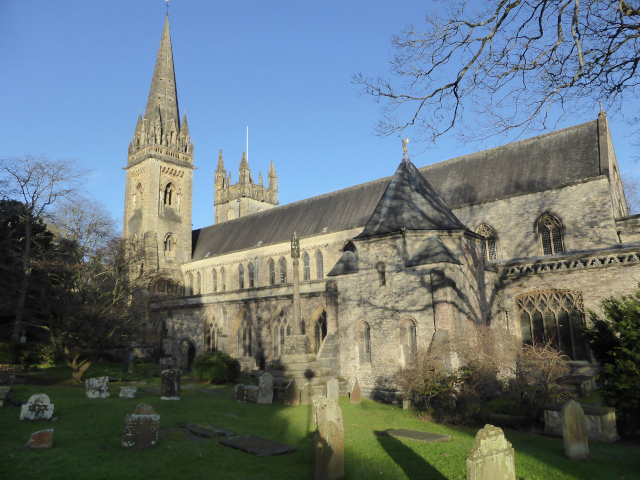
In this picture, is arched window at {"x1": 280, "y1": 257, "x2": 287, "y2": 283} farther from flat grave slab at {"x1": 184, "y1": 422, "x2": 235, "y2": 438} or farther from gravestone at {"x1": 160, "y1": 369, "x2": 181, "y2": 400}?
flat grave slab at {"x1": 184, "y1": 422, "x2": 235, "y2": 438}

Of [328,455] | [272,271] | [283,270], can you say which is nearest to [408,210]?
[328,455]

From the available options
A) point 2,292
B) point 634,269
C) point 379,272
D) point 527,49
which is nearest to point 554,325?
point 634,269

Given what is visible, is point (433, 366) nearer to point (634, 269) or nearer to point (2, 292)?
point (634, 269)

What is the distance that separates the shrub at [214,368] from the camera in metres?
23.2

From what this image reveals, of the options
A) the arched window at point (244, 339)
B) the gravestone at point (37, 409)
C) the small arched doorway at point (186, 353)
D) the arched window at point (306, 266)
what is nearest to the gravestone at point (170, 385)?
the gravestone at point (37, 409)

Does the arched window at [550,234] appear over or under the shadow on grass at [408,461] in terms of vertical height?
over

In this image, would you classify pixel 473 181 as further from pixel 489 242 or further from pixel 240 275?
pixel 240 275

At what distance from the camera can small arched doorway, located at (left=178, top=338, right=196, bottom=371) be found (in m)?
34.0

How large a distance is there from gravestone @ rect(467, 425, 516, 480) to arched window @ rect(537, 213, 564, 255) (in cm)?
2053

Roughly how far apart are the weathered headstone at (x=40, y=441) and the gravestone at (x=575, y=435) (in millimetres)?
10446

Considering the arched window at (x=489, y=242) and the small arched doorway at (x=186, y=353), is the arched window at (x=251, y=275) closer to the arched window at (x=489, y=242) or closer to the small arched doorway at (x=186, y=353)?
the small arched doorway at (x=186, y=353)

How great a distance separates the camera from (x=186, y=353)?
34.3 metres

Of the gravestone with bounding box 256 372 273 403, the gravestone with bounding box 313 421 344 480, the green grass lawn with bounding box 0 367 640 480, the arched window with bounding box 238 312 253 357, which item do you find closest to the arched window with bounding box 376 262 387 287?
the gravestone with bounding box 256 372 273 403

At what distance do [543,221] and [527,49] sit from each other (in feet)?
64.7
